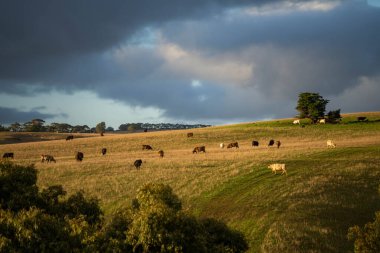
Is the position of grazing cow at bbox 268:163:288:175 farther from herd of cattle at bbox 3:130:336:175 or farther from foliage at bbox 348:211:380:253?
foliage at bbox 348:211:380:253

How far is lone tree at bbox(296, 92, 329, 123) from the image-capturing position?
104 meters

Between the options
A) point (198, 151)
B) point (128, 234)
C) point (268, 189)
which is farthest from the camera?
point (198, 151)

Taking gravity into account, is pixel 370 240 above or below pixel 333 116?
below

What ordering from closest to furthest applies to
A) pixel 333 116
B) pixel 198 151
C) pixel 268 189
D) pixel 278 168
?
pixel 268 189 < pixel 278 168 < pixel 198 151 < pixel 333 116

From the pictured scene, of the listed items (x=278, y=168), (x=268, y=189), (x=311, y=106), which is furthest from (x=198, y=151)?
(x=311, y=106)

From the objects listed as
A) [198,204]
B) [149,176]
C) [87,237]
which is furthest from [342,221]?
[149,176]

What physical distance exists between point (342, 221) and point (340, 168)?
1429 centimetres

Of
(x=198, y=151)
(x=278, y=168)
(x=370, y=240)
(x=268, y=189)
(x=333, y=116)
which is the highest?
(x=333, y=116)

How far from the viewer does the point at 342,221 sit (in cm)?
2700

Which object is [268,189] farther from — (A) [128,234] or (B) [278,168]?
(A) [128,234]

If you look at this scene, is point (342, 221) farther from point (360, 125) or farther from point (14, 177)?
point (360, 125)

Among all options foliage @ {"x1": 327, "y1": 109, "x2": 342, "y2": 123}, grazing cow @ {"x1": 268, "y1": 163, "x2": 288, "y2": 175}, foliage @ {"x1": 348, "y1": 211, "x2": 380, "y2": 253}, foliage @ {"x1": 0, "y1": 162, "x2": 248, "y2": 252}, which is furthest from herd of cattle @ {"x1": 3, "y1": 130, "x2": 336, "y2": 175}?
foliage @ {"x1": 327, "y1": 109, "x2": 342, "y2": 123}

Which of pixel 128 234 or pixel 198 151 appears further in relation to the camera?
pixel 198 151

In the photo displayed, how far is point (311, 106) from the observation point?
105 metres
